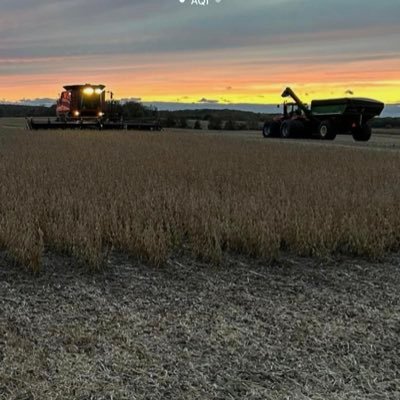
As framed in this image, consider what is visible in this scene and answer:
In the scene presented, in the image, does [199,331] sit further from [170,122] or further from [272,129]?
[170,122]

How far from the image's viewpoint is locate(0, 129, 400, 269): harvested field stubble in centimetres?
557

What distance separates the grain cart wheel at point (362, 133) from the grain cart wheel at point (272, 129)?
4.63 metres

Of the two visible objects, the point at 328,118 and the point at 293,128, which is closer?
the point at 328,118

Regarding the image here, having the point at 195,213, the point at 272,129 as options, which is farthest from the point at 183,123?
the point at 195,213

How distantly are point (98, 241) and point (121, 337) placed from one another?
1.90 m

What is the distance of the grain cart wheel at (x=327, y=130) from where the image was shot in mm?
28625

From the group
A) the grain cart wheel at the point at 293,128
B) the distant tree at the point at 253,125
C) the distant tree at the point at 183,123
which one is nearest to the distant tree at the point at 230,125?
the distant tree at the point at 253,125

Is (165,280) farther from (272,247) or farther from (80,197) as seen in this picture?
(80,197)

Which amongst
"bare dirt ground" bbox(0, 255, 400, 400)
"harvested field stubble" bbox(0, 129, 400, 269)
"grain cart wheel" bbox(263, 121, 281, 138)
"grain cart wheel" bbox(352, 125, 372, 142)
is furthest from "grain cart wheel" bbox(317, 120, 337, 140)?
"bare dirt ground" bbox(0, 255, 400, 400)

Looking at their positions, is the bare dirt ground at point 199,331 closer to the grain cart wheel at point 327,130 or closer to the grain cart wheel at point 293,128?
the grain cart wheel at point 327,130

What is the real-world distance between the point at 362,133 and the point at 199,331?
26595mm

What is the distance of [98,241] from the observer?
17.9 feet

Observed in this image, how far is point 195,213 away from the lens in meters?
6.72

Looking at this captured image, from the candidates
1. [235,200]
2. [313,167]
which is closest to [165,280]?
[235,200]
